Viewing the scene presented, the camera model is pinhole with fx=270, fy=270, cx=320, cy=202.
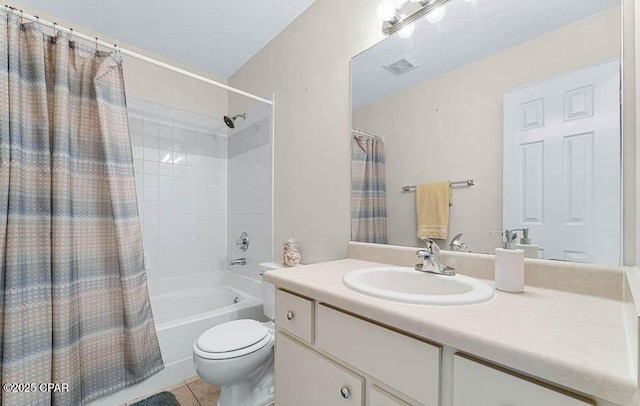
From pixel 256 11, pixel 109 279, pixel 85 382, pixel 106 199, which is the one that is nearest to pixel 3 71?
pixel 106 199

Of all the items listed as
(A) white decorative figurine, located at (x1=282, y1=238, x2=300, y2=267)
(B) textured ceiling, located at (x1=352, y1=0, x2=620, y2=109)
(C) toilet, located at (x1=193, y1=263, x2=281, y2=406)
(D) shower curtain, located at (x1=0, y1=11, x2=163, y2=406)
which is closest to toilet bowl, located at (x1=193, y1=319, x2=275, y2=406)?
(C) toilet, located at (x1=193, y1=263, x2=281, y2=406)

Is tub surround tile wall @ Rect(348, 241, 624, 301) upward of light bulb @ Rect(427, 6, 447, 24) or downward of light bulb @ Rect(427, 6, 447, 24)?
downward

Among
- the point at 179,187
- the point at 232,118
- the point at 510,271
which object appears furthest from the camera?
the point at 232,118

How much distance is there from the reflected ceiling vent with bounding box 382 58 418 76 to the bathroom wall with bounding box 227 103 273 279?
1066 mm

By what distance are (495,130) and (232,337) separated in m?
1.47

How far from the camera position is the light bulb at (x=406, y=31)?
1.25 m

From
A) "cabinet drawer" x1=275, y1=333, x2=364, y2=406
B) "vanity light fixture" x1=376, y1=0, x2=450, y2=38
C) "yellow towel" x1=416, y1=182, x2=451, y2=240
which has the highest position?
"vanity light fixture" x1=376, y1=0, x2=450, y2=38

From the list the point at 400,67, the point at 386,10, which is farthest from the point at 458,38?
the point at 386,10

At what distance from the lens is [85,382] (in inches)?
53.1

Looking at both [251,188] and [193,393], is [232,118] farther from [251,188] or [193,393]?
[193,393]

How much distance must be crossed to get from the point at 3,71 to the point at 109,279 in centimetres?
107

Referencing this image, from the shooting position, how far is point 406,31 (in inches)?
49.6

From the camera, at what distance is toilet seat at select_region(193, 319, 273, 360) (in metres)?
1.22

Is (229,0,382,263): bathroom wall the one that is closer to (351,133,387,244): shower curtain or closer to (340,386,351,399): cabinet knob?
(351,133,387,244): shower curtain
